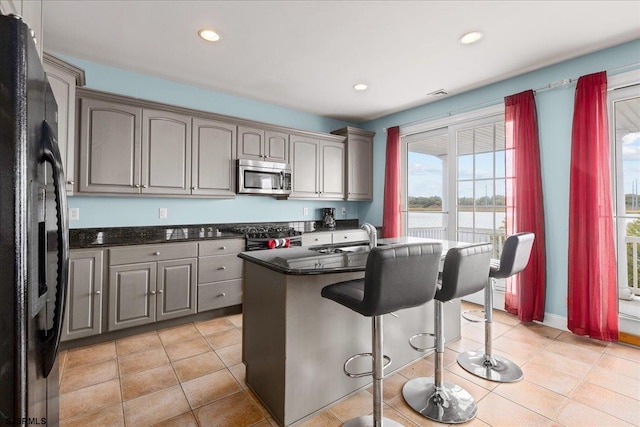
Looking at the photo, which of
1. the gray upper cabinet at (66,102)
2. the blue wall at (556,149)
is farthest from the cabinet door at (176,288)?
the blue wall at (556,149)

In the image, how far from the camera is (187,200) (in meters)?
3.60

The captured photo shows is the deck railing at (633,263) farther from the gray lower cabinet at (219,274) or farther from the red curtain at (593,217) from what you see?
the gray lower cabinet at (219,274)

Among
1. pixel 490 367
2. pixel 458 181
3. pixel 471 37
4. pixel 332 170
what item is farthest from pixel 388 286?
pixel 332 170

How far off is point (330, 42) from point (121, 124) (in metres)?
2.12

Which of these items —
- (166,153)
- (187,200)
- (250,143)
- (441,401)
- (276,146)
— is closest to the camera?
(441,401)

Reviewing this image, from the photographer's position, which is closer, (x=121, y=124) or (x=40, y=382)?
(x=40, y=382)

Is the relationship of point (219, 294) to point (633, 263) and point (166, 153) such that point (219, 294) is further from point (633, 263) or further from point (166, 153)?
point (633, 263)

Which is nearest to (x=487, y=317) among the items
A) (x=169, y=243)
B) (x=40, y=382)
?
(x=40, y=382)

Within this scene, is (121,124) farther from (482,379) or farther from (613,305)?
(613,305)

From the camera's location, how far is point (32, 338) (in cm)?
73

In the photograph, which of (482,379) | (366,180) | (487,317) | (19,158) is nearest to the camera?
(19,158)

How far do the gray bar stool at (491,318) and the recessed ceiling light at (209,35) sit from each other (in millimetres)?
2765

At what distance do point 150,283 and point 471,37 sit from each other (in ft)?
11.8

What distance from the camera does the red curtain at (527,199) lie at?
9.96 feet
